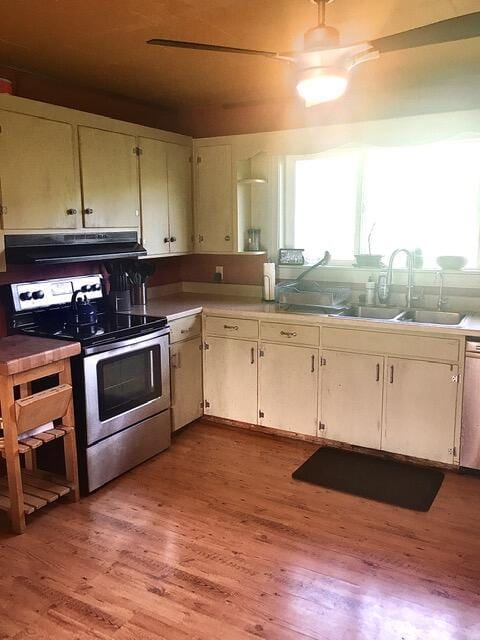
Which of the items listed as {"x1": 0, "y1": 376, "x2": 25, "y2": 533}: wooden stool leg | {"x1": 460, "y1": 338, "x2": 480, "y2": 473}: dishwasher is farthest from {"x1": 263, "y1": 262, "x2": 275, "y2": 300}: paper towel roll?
{"x1": 0, "y1": 376, "x2": 25, "y2": 533}: wooden stool leg

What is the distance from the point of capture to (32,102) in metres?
3.03

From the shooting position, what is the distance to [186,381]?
12.8 feet

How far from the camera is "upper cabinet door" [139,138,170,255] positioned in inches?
153

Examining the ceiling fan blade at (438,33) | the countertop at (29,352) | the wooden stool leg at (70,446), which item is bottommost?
the wooden stool leg at (70,446)

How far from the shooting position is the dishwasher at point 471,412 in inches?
122

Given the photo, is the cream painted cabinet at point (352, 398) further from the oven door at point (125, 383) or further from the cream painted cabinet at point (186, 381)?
the oven door at point (125, 383)

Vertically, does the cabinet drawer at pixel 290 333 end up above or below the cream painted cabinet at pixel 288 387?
above

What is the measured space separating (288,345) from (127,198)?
58.5 inches

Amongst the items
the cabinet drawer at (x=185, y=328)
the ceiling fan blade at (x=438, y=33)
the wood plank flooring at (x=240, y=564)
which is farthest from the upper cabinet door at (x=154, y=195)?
the ceiling fan blade at (x=438, y=33)

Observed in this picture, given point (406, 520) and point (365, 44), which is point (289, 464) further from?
point (365, 44)

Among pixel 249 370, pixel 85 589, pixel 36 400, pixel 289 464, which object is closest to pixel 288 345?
pixel 249 370

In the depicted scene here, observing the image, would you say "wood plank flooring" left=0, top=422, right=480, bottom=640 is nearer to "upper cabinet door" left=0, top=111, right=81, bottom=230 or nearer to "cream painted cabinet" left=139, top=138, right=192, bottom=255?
"upper cabinet door" left=0, top=111, right=81, bottom=230

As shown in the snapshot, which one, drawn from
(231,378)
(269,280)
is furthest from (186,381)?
(269,280)

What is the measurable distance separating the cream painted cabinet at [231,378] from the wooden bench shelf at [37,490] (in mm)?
1338
